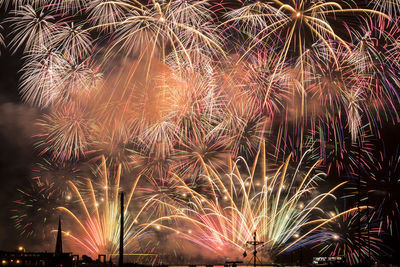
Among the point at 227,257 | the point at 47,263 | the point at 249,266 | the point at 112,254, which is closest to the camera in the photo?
the point at 47,263

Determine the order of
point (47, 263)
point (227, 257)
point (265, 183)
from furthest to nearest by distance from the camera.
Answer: point (227, 257), point (47, 263), point (265, 183)

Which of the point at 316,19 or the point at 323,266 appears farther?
the point at 323,266

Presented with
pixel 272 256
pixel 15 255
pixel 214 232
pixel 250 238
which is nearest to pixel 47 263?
pixel 15 255

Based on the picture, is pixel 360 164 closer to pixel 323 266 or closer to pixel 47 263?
pixel 323 266

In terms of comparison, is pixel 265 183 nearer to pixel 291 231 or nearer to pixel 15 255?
pixel 291 231

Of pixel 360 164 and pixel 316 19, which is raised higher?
pixel 316 19

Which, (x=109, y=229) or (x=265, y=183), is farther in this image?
(x=109, y=229)

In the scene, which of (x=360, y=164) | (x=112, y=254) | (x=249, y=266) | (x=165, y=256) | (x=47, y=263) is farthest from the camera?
(x=165, y=256)

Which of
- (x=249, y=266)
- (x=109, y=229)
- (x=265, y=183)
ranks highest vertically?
(x=265, y=183)

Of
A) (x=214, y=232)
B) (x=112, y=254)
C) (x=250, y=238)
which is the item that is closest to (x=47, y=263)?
(x=112, y=254)
